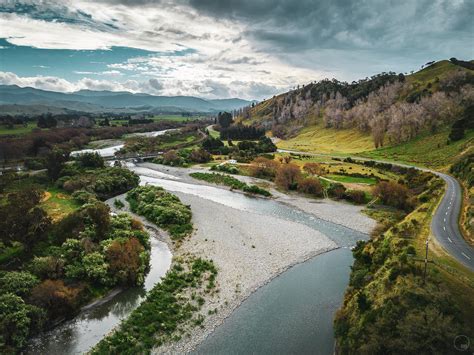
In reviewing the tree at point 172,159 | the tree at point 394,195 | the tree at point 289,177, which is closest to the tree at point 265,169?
the tree at point 289,177

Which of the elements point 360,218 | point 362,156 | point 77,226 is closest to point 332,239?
point 360,218

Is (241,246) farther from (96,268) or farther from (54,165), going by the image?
(54,165)

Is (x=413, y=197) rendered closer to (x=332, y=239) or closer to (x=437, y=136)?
(x=332, y=239)

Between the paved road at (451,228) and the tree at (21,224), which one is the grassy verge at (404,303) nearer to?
the paved road at (451,228)

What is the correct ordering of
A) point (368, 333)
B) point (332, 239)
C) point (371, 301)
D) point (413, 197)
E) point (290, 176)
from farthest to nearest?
point (290, 176), point (413, 197), point (332, 239), point (371, 301), point (368, 333)

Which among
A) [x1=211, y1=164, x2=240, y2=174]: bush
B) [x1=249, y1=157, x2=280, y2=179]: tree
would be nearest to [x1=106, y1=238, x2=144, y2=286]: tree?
[x1=249, y1=157, x2=280, y2=179]: tree

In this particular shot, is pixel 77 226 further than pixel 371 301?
Yes

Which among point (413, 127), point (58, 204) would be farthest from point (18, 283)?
point (413, 127)

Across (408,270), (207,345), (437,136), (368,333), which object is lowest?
(207,345)
